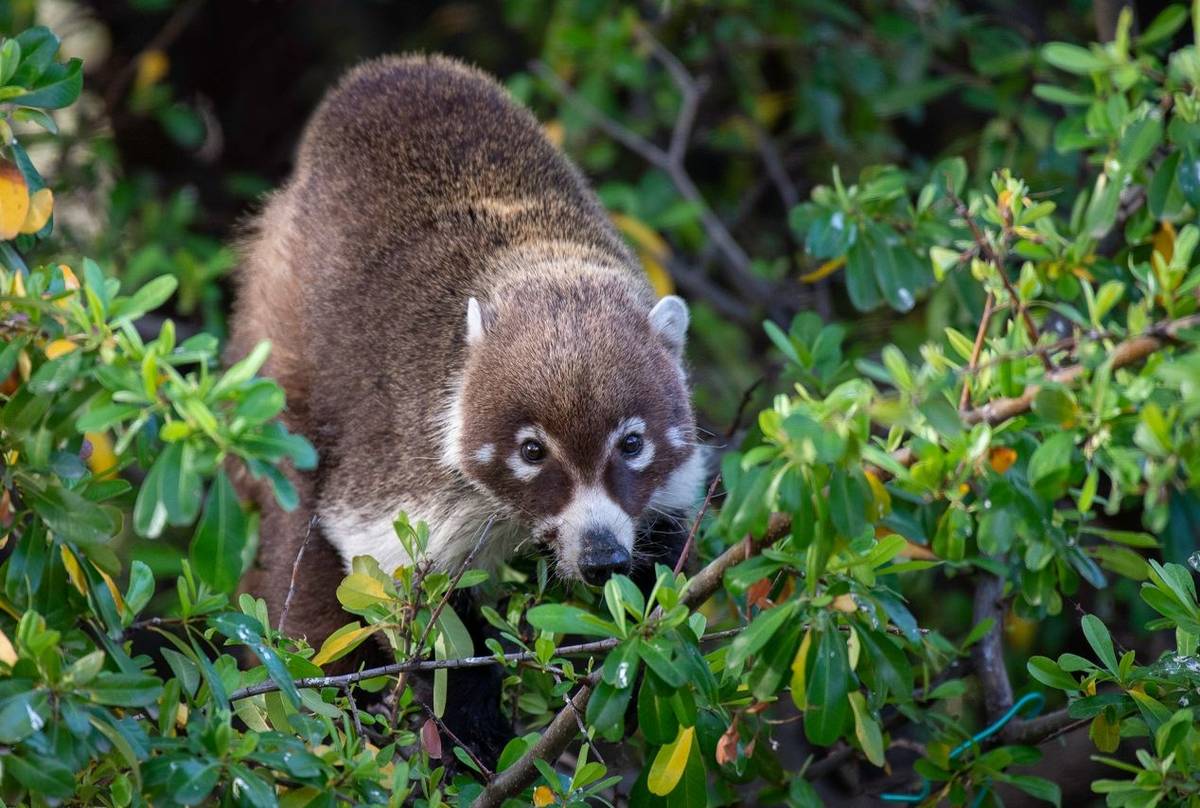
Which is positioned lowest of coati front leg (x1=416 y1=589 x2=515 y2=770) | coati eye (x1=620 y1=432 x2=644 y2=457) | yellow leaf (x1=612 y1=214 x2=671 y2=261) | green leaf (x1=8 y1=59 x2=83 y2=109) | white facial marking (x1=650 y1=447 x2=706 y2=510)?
coati front leg (x1=416 y1=589 x2=515 y2=770)

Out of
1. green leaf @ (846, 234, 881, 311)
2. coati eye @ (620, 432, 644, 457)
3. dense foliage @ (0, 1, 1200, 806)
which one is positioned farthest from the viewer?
green leaf @ (846, 234, 881, 311)

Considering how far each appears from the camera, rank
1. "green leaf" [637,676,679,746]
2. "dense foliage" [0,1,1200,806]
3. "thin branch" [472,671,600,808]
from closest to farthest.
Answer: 1. "dense foliage" [0,1,1200,806]
2. "green leaf" [637,676,679,746]
3. "thin branch" [472,671,600,808]

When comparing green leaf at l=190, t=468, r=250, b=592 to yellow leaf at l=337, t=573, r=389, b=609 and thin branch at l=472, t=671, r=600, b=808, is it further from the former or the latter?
thin branch at l=472, t=671, r=600, b=808

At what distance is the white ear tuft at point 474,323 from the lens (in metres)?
4.86

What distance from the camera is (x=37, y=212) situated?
360 centimetres

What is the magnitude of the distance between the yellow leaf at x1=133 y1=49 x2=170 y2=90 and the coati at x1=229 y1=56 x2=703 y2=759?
2476 millimetres

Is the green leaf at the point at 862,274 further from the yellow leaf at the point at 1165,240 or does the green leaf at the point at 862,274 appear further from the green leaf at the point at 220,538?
the green leaf at the point at 220,538

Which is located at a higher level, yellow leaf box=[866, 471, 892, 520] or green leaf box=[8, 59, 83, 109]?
green leaf box=[8, 59, 83, 109]

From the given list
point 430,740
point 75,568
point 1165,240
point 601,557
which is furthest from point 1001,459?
point 75,568

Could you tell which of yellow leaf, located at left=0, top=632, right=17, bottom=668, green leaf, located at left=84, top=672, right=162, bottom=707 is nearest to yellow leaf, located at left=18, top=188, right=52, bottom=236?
yellow leaf, located at left=0, top=632, right=17, bottom=668

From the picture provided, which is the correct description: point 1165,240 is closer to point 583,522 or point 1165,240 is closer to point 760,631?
point 583,522

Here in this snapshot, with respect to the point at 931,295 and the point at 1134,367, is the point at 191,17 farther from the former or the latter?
the point at 1134,367

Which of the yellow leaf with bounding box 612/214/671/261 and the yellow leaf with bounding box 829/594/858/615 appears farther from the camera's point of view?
the yellow leaf with bounding box 612/214/671/261

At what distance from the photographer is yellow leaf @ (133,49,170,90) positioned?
26.2 ft
